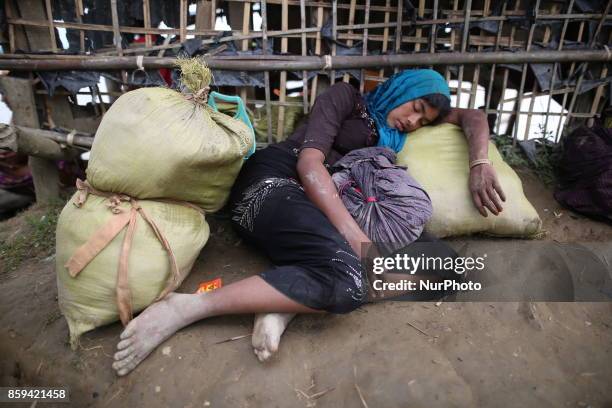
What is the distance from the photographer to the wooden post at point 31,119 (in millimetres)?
2865

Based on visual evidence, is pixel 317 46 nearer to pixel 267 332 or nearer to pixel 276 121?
pixel 276 121

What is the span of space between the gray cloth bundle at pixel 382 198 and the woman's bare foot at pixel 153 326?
2.77ft

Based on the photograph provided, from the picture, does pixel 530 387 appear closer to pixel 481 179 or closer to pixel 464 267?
pixel 464 267

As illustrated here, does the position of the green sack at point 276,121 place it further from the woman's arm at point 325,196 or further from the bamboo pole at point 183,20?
the woman's arm at point 325,196

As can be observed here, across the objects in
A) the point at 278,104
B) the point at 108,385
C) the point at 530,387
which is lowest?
the point at 108,385

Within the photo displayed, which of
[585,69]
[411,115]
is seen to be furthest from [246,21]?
[585,69]

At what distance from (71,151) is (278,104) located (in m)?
1.67

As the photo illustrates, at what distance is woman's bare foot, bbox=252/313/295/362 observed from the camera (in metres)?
1.51

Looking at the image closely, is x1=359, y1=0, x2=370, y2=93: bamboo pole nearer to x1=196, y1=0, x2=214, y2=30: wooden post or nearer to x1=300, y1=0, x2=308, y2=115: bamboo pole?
x1=300, y1=0, x2=308, y2=115: bamboo pole

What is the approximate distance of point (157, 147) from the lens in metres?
1.59

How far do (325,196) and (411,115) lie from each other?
0.88m

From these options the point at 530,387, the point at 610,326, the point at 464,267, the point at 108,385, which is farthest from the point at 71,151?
the point at 610,326

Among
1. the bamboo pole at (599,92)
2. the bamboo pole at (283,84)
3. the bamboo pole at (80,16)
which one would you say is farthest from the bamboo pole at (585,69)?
the bamboo pole at (80,16)

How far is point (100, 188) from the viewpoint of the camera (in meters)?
1.66
